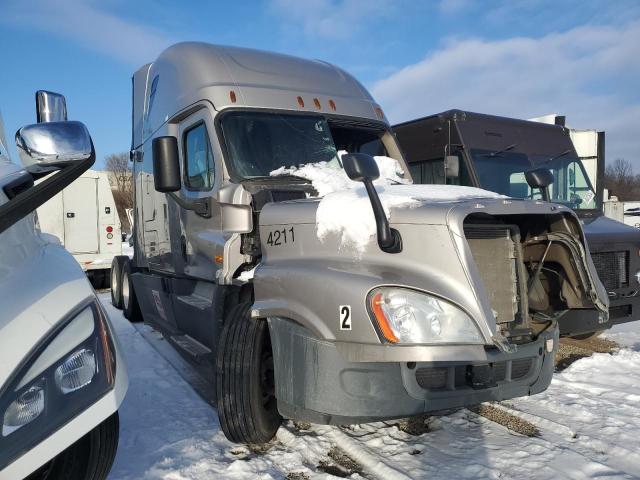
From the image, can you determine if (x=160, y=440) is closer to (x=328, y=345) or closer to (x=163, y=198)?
(x=328, y=345)

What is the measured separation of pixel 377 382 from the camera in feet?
9.21

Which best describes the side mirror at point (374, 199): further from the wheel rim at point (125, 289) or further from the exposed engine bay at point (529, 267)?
the wheel rim at point (125, 289)

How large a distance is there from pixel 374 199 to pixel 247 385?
60.1 inches

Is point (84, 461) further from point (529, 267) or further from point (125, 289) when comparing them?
point (125, 289)

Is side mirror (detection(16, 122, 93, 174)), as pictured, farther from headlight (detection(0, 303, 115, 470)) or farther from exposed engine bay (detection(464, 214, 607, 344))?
exposed engine bay (detection(464, 214, 607, 344))

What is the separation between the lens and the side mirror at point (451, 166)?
6.88 m

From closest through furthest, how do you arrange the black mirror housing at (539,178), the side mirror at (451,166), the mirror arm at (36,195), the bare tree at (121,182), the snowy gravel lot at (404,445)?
the mirror arm at (36,195)
the snowy gravel lot at (404,445)
the black mirror housing at (539,178)
the side mirror at (451,166)
the bare tree at (121,182)

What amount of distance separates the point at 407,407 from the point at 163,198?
3855 millimetres

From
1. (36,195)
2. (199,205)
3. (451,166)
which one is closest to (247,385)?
(199,205)

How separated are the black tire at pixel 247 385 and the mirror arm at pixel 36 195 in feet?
5.47

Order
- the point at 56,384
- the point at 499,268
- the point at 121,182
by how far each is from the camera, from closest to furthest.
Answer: the point at 56,384 → the point at 499,268 → the point at 121,182

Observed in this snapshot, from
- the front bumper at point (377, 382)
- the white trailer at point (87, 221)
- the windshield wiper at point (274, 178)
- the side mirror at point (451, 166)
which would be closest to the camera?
the front bumper at point (377, 382)

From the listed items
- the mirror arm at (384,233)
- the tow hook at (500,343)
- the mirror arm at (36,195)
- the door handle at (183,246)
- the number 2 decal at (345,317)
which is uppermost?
the mirror arm at (36,195)

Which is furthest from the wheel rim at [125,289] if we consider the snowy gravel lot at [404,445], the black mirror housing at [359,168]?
the black mirror housing at [359,168]
